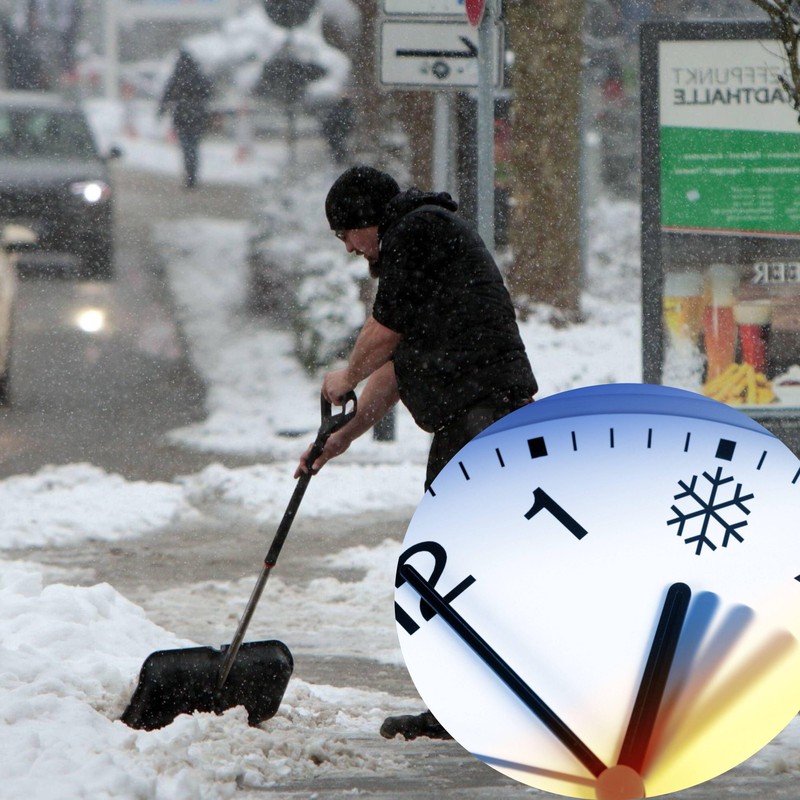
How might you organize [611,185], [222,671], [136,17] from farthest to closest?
[136,17]
[611,185]
[222,671]

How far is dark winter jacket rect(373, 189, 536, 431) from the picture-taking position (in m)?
4.07

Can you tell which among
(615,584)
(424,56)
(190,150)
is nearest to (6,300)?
(424,56)

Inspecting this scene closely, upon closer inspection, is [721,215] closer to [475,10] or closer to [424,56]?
[424,56]

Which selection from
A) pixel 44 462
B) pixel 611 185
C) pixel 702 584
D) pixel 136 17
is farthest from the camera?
pixel 136 17

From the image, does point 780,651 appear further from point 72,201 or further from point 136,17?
point 136,17

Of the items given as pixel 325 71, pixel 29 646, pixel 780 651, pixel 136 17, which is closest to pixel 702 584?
pixel 780 651

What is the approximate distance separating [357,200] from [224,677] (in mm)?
1435

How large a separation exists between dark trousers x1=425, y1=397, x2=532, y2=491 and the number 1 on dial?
194 cm

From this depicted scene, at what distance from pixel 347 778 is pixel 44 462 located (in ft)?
22.3

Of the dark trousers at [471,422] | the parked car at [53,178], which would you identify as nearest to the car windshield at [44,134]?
the parked car at [53,178]

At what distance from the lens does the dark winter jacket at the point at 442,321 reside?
4.07 meters

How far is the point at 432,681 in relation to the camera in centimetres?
214

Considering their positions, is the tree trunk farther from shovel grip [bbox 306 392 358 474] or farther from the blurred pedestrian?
shovel grip [bbox 306 392 358 474]

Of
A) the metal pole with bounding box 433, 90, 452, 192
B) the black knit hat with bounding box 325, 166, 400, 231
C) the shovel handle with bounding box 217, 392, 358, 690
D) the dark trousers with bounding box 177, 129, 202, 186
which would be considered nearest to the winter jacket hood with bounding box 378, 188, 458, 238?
the black knit hat with bounding box 325, 166, 400, 231
